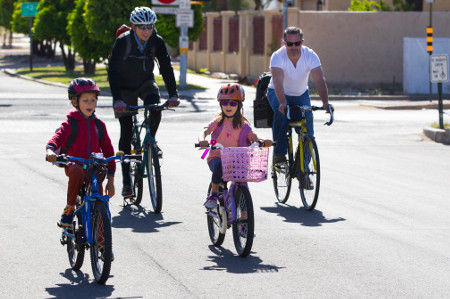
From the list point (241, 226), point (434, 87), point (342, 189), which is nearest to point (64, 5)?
point (434, 87)

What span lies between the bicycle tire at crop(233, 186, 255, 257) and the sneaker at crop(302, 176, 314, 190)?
2.21 metres

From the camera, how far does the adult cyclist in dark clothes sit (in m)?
9.80

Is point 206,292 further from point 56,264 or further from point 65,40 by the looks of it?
point 65,40

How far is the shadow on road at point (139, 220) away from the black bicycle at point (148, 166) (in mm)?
126

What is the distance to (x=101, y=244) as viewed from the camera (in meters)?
6.62

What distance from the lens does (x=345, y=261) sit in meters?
7.52

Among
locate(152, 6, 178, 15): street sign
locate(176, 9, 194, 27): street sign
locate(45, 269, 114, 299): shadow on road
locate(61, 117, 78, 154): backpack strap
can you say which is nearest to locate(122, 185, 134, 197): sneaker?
locate(61, 117, 78, 154): backpack strap

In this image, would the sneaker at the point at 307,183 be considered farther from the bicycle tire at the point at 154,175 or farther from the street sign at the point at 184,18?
the street sign at the point at 184,18

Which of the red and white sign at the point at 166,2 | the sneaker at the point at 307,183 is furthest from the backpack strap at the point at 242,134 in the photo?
the red and white sign at the point at 166,2

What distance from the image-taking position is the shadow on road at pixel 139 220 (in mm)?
8891

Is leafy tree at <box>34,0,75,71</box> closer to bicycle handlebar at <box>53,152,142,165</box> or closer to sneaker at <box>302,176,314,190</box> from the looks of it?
sneaker at <box>302,176,314,190</box>

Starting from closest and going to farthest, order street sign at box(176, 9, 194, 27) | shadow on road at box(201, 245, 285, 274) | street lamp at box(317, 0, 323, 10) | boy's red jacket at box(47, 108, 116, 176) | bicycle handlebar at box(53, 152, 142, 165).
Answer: bicycle handlebar at box(53, 152, 142, 165)
boy's red jacket at box(47, 108, 116, 176)
shadow on road at box(201, 245, 285, 274)
street sign at box(176, 9, 194, 27)
street lamp at box(317, 0, 323, 10)

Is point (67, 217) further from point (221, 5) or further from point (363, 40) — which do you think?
point (221, 5)

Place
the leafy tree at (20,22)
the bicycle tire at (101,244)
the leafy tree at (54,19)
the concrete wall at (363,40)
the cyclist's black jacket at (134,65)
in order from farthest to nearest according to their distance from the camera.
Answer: the leafy tree at (20,22), the leafy tree at (54,19), the concrete wall at (363,40), the cyclist's black jacket at (134,65), the bicycle tire at (101,244)
